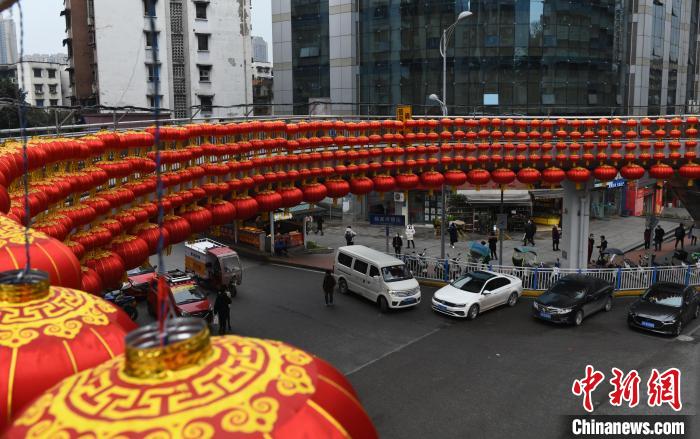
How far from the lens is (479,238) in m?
35.1

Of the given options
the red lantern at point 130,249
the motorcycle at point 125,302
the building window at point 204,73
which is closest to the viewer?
the red lantern at point 130,249

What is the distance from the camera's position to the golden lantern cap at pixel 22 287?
11.4 ft

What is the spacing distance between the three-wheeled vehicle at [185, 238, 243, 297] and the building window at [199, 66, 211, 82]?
2050 cm

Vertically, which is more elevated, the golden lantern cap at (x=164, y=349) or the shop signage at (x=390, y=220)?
the golden lantern cap at (x=164, y=349)

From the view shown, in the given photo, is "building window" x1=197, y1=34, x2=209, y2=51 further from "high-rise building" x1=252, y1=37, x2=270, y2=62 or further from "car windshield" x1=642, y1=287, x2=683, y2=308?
"high-rise building" x1=252, y1=37, x2=270, y2=62

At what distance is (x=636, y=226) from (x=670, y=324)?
2319 cm

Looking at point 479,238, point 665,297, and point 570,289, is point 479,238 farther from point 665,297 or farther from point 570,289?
point 665,297

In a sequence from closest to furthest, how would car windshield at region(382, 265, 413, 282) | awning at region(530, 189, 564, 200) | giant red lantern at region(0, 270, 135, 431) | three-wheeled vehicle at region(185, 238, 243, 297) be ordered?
giant red lantern at region(0, 270, 135, 431)
car windshield at region(382, 265, 413, 282)
three-wheeled vehicle at region(185, 238, 243, 297)
awning at region(530, 189, 564, 200)

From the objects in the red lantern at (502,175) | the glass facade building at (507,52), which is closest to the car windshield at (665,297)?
the red lantern at (502,175)

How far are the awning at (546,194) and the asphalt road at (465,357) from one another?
16.7m

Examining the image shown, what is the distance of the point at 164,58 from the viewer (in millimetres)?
41938

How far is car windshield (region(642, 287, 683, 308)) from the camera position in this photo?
18.1 m

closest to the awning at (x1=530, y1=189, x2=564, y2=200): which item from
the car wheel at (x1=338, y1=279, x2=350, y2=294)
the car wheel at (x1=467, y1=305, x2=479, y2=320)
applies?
the car wheel at (x1=338, y1=279, x2=350, y2=294)

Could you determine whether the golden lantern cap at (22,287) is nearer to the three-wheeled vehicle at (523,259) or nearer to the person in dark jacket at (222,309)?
the person in dark jacket at (222,309)
